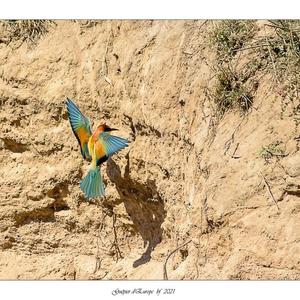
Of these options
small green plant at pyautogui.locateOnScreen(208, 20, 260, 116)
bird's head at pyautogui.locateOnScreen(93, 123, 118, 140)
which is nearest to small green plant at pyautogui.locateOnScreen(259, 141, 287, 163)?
small green plant at pyautogui.locateOnScreen(208, 20, 260, 116)

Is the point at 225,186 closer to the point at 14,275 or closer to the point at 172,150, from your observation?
the point at 172,150

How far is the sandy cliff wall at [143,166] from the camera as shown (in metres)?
3.82

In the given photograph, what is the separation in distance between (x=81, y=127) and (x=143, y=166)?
0.39 metres

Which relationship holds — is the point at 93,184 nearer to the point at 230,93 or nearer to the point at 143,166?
the point at 143,166

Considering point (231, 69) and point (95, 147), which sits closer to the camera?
point (231, 69)

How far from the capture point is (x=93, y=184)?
4.41m

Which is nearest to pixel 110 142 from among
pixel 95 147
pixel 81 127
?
pixel 95 147

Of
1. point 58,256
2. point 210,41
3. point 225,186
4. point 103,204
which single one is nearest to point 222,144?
point 225,186

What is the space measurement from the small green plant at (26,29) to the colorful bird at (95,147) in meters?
0.62

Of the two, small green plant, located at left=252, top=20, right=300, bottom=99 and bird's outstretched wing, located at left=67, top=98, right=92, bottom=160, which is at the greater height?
small green plant, located at left=252, top=20, right=300, bottom=99

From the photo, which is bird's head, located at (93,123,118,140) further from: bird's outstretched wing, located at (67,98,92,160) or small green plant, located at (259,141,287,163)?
small green plant, located at (259,141,287,163)

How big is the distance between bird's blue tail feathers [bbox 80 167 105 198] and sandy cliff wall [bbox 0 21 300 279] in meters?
0.17

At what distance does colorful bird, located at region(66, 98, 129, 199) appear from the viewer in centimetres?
441

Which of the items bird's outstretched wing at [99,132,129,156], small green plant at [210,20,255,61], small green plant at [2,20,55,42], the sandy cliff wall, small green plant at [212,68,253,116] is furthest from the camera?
small green plant at [2,20,55,42]
